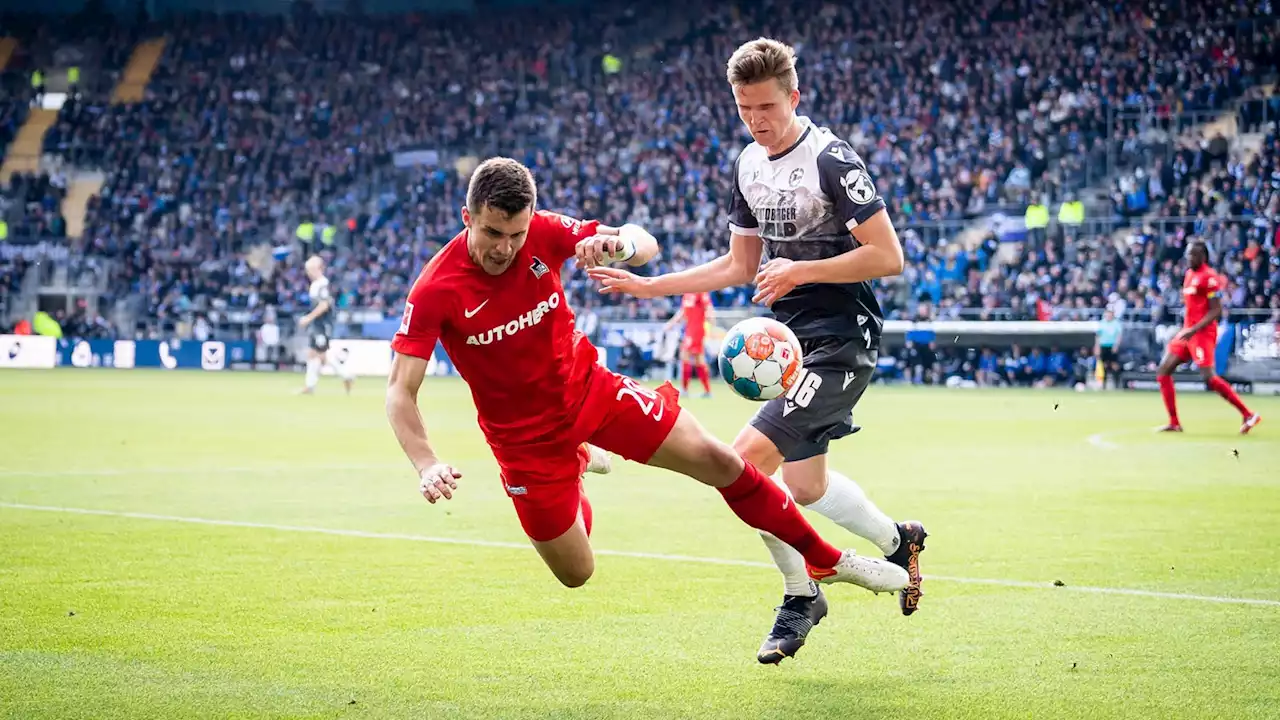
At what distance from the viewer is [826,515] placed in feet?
22.0

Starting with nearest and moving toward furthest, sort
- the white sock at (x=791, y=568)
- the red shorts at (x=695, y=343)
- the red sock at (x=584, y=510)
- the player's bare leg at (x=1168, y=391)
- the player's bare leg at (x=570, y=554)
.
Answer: the player's bare leg at (x=570, y=554)
the white sock at (x=791, y=568)
the red sock at (x=584, y=510)
the player's bare leg at (x=1168, y=391)
the red shorts at (x=695, y=343)

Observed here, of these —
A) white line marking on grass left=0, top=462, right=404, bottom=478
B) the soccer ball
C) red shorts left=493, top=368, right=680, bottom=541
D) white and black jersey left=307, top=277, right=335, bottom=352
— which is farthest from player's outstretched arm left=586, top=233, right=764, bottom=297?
white and black jersey left=307, top=277, right=335, bottom=352

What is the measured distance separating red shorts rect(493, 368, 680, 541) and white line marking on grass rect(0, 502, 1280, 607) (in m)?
2.59

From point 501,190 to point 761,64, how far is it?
1441mm

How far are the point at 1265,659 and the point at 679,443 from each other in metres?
2.34

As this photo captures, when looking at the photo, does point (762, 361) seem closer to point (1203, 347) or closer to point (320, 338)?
point (1203, 347)

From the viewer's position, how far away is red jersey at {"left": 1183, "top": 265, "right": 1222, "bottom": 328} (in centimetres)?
1853

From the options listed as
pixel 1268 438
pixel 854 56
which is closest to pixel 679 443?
pixel 1268 438

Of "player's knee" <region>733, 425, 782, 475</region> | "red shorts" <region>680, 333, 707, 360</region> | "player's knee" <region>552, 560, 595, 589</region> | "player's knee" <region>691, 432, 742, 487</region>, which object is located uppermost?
"player's knee" <region>691, 432, 742, 487</region>

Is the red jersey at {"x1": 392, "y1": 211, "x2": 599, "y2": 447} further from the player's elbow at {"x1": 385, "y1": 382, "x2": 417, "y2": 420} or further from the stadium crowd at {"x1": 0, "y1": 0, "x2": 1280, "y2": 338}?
the stadium crowd at {"x1": 0, "y1": 0, "x2": 1280, "y2": 338}

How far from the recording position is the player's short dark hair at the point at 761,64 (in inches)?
245

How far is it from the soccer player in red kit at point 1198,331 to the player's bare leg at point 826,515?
40.7 feet

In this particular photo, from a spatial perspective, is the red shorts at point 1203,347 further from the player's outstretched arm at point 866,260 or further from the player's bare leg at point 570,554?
the player's bare leg at point 570,554

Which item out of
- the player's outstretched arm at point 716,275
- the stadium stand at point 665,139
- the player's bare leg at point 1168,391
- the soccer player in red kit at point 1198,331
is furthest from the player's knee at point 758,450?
the stadium stand at point 665,139
